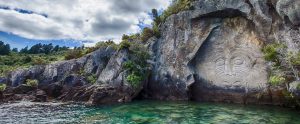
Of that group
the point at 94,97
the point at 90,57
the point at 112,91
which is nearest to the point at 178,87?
the point at 112,91

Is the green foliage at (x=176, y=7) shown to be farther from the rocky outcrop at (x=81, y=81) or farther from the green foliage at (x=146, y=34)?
the rocky outcrop at (x=81, y=81)

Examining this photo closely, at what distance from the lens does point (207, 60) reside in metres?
33.2

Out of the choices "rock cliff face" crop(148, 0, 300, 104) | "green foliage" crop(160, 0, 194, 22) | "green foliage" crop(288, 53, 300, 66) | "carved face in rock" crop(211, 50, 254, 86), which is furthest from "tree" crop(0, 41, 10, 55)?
"green foliage" crop(288, 53, 300, 66)

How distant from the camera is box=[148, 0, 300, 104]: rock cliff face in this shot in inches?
1120

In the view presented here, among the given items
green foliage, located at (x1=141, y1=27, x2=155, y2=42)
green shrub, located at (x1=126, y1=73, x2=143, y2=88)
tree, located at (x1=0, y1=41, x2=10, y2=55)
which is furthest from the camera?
tree, located at (x1=0, y1=41, x2=10, y2=55)

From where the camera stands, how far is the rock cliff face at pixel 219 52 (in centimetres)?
2844

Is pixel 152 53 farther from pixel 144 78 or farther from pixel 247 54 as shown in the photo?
pixel 247 54

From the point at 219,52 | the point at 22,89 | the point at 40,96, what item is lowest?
the point at 40,96

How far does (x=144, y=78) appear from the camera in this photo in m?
35.1

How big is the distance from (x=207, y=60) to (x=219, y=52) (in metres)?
1.70

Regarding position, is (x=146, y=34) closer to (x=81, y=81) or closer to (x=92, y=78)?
(x=92, y=78)

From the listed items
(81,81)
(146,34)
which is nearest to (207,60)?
(146,34)

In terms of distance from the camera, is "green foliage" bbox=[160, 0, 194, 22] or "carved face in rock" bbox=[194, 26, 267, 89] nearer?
"carved face in rock" bbox=[194, 26, 267, 89]

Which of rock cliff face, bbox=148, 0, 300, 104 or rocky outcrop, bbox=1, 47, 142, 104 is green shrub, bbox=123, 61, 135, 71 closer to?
→ rocky outcrop, bbox=1, 47, 142, 104
